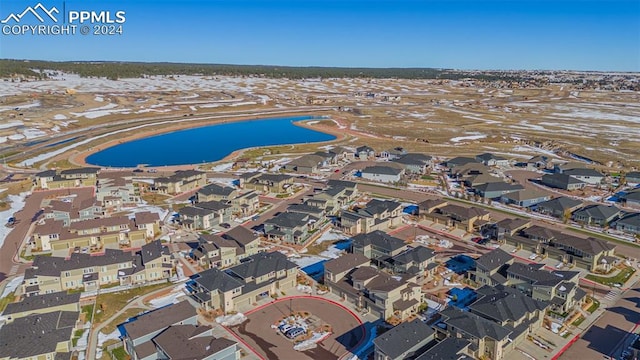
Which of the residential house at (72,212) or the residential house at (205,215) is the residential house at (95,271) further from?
the residential house at (72,212)

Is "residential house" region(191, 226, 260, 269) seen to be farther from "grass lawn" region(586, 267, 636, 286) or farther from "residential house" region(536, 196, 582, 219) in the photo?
"residential house" region(536, 196, 582, 219)

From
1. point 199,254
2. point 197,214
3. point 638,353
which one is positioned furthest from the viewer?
point 197,214

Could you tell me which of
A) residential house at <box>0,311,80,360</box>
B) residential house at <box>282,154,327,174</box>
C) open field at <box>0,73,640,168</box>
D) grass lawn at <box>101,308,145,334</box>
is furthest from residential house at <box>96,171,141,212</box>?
open field at <box>0,73,640,168</box>

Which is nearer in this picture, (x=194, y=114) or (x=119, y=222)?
(x=119, y=222)

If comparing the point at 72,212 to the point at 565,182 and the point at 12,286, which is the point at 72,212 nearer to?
the point at 12,286

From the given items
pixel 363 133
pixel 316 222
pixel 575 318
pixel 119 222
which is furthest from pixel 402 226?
pixel 363 133

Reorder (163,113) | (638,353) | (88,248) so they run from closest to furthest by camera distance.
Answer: (638,353) < (88,248) < (163,113)

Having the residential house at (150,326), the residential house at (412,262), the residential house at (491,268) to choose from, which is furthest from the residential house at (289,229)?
the residential house at (491,268)

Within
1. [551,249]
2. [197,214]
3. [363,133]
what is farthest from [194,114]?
[551,249]

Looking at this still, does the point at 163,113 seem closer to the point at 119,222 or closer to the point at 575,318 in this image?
the point at 119,222
